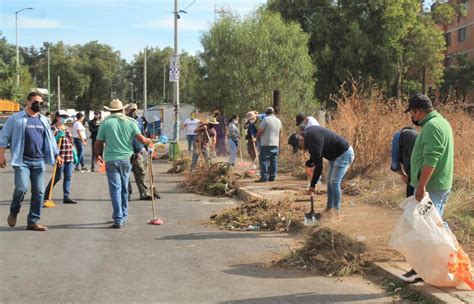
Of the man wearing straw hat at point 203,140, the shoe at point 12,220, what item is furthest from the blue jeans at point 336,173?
the man wearing straw hat at point 203,140

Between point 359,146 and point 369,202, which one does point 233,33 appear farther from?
point 369,202

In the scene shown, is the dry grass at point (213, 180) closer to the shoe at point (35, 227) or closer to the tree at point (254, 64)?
the shoe at point (35, 227)

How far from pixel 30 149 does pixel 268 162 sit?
6674 mm

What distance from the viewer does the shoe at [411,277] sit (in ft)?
17.5

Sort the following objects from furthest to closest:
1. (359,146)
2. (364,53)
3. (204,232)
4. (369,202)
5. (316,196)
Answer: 1. (364,53)
2. (359,146)
3. (316,196)
4. (369,202)
5. (204,232)

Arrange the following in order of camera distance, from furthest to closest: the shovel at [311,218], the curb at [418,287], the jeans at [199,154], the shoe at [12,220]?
1. the jeans at [199,154]
2. the shoe at [12,220]
3. the shovel at [311,218]
4. the curb at [418,287]

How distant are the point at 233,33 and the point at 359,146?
15220 mm

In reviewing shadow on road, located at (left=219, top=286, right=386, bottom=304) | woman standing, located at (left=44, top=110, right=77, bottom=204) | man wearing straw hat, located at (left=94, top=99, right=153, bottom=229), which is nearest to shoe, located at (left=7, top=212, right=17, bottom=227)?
man wearing straw hat, located at (left=94, top=99, right=153, bottom=229)

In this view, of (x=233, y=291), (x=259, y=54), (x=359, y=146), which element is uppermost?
(x=259, y=54)

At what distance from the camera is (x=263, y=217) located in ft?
29.1

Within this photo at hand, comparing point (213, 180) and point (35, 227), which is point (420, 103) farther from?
point (213, 180)

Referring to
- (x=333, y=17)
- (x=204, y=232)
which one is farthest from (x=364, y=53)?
(x=204, y=232)

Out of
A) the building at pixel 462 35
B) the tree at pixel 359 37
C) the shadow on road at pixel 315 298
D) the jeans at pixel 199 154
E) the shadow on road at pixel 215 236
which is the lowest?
the shadow on road at pixel 315 298

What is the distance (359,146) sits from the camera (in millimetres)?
12633
